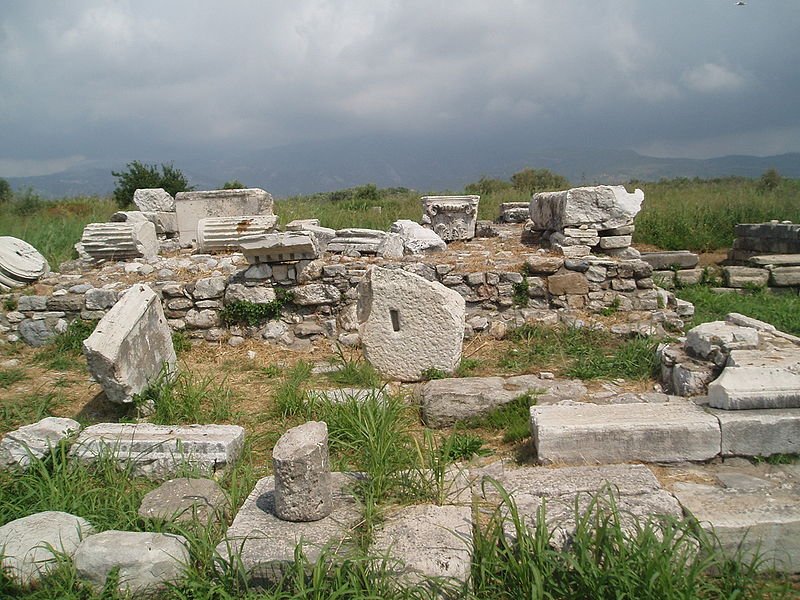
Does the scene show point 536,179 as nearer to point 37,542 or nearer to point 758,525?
point 758,525

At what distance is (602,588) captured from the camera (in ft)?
7.48

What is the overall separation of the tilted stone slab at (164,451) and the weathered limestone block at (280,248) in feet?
10.0

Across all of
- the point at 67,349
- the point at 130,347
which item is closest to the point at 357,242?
the point at 67,349

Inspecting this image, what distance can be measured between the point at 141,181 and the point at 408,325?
16.2m

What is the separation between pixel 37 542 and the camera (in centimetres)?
285

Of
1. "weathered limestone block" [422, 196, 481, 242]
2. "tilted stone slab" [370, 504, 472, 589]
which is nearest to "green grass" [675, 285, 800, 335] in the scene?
"weathered limestone block" [422, 196, 481, 242]

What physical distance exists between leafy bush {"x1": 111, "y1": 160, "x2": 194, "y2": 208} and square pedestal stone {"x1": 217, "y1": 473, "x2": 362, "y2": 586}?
1681 cm

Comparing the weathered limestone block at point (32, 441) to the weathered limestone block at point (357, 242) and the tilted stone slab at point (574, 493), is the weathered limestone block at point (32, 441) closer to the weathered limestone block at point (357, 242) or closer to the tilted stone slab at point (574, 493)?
the tilted stone slab at point (574, 493)

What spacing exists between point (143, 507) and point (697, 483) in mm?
3248

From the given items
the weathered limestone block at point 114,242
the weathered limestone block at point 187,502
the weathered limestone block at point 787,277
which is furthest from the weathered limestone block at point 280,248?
the weathered limestone block at point 787,277

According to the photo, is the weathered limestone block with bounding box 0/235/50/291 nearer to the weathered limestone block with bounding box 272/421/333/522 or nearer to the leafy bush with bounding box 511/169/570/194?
the weathered limestone block with bounding box 272/421/333/522

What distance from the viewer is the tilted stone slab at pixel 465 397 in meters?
4.65

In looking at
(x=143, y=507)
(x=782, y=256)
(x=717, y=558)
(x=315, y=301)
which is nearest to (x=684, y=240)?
(x=782, y=256)

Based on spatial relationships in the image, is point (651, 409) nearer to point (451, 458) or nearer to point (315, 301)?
point (451, 458)
